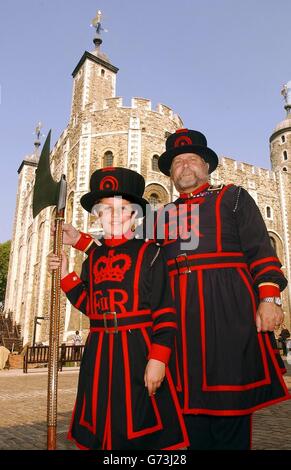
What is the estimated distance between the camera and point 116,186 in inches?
100

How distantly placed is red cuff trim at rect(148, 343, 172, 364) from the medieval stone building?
16585 mm

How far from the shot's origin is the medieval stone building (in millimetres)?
20625

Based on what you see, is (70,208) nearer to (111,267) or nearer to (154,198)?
(154,198)

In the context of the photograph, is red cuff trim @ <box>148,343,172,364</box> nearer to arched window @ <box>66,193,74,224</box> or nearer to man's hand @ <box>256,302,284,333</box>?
man's hand @ <box>256,302,284,333</box>

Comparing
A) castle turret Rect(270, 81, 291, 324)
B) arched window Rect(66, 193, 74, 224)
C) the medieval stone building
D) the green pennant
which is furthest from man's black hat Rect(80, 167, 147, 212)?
castle turret Rect(270, 81, 291, 324)

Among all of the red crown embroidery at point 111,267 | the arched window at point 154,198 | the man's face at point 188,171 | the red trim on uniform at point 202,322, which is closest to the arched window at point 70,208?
the arched window at point 154,198

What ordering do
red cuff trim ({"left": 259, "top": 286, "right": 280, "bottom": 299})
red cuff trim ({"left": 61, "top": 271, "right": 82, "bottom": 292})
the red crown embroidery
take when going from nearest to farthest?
red cuff trim ({"left": 259, "top": 286, "right": 280, "bottom": 299}) < the red crown embroidery < red cuff trim ({"left": 61, "top": 271, "right": 82, "bottom": 292})

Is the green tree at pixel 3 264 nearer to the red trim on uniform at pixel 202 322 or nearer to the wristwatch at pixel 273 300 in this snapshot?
the red trim on uniform at pixel 202 322

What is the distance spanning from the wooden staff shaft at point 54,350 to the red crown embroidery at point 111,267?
29 cm

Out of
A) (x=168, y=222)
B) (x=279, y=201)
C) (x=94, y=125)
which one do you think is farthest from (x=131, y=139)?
(x=168, y=222)

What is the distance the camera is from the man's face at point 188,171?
9.06ft

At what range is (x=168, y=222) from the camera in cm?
277
